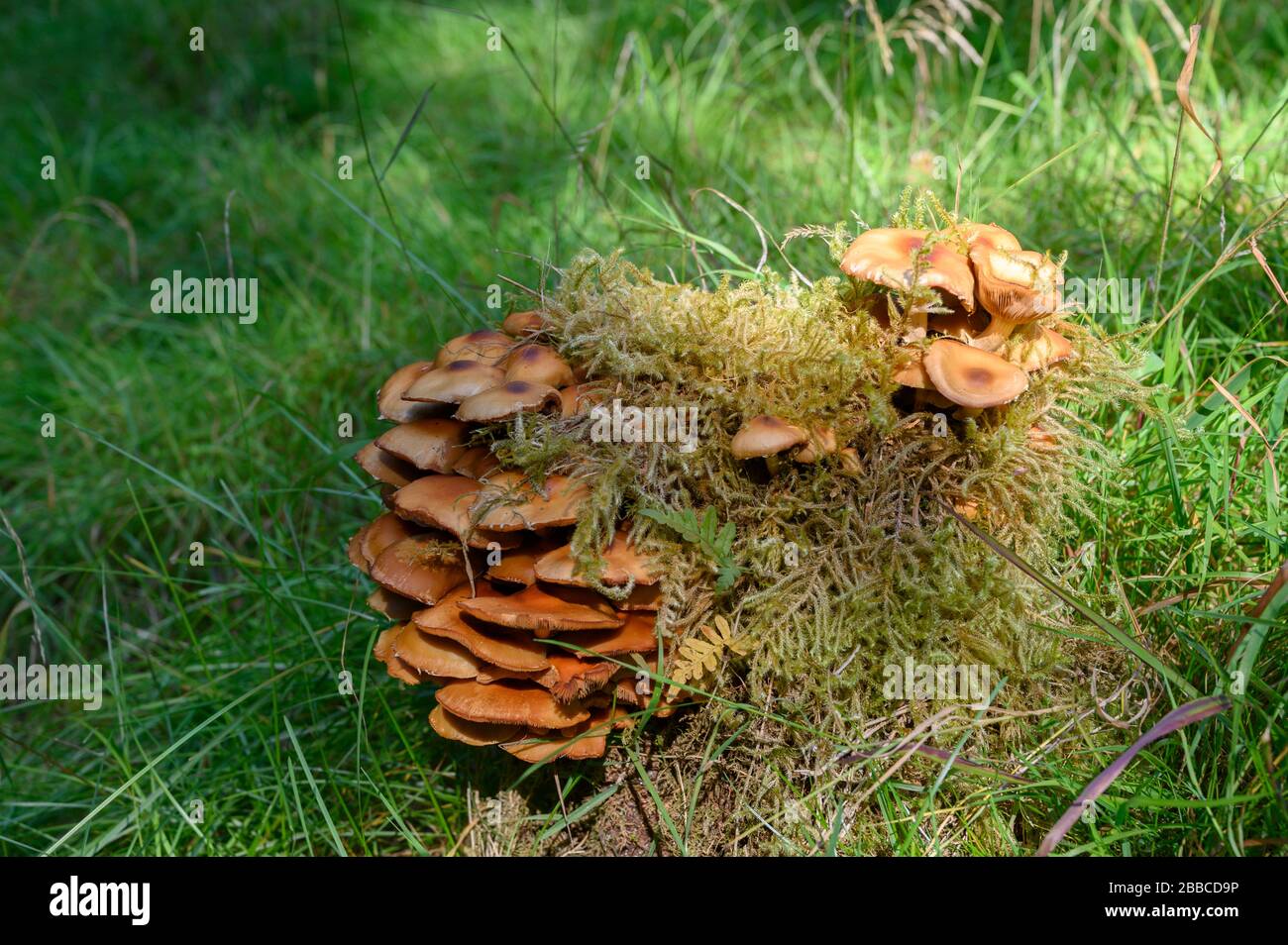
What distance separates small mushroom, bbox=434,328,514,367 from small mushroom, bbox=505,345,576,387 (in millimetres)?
52

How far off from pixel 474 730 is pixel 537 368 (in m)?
0.82

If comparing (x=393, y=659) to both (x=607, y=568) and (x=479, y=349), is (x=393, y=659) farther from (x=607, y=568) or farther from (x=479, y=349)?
(x=479, y=349)

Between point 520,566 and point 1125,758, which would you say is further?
point 520,566

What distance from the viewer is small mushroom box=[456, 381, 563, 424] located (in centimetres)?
200

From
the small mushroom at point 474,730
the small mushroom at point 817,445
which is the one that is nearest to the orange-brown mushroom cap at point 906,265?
the small mushroom at point 817,445

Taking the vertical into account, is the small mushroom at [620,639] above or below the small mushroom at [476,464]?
below

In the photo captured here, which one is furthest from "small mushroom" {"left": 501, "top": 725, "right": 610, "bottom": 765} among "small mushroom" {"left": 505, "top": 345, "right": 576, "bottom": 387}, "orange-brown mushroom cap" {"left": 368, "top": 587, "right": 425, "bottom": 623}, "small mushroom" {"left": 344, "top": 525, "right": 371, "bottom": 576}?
"small mushroom" {"left": 505, "top": 345, "right": 576, "bottom": 387}

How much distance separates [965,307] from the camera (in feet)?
6.91

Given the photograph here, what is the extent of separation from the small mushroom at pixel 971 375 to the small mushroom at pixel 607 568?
0.72 meters

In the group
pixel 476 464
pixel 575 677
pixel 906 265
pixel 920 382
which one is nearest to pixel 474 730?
pixel 575 677

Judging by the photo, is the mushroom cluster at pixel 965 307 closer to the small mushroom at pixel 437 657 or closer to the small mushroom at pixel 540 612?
the small mushroom at pixel 540 612

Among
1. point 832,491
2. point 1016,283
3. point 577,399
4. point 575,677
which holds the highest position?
point 1016,283

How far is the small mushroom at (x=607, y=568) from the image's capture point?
6.41ft

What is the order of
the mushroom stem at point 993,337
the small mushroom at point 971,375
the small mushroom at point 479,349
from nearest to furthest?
the small mushroom at point 971,375, the mushroom stem at point 993,337, the small mushroom at point 479,349
